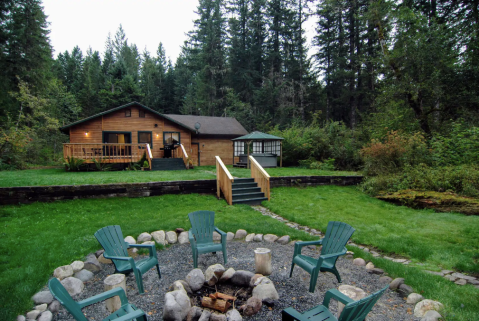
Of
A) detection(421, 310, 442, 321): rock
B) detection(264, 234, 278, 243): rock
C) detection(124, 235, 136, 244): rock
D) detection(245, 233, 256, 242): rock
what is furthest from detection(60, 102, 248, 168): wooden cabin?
detection(421, 310, 442, 321): rock

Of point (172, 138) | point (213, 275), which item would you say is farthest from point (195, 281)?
point (172, 138)

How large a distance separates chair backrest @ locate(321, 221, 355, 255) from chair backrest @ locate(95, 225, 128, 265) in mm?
2902

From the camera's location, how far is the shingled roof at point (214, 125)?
19658 mm

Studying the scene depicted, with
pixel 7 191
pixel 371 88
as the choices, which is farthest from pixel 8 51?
pixel 371 88

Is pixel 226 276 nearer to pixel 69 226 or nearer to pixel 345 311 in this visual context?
pixel 345 311

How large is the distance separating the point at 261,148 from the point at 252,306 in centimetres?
1534

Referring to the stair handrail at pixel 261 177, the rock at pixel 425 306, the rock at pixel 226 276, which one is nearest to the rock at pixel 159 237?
the rock at pixel 226 276

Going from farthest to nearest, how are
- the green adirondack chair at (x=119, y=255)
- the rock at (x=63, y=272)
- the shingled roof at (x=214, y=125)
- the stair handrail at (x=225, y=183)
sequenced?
the shingled roof at (x=214, y=125) < the stair handrail at (x=225, y=183) < the rock at (x=63, y=272) < the green adirondack chair at (x=119, y=255)

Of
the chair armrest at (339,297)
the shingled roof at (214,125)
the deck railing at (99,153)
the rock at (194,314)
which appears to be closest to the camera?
the chair armrest at (339,297)

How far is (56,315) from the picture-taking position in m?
2.66

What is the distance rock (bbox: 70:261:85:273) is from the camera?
352 centimetres

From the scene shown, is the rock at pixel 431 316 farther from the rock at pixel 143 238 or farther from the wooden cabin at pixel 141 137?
the wooden cabin at pixel 141 137

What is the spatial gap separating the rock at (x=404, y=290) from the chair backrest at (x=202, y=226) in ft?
9.00

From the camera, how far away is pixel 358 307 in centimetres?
170
